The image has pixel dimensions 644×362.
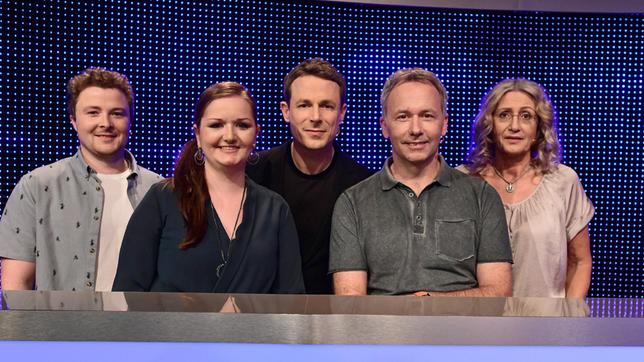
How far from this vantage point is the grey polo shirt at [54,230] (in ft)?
9.95

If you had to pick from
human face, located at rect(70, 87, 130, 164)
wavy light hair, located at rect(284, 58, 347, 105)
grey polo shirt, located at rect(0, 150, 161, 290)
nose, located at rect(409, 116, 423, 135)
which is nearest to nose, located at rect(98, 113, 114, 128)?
A: human face, located at rect(70, 87, 130, 164)

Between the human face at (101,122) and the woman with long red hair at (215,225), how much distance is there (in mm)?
420

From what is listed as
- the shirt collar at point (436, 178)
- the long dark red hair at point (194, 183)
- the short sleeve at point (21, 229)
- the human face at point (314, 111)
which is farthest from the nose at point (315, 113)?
the short sleeve at point (21, 229)

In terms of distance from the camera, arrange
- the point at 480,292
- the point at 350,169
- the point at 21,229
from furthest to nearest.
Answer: the point at 350,169 < the point at 21,229 < the point at 480,292

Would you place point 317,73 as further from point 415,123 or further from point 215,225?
point 215,225

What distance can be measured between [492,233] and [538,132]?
90 centimetres

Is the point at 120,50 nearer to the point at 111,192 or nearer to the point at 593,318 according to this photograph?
the point at 111,192

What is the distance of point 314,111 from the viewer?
3240 mm

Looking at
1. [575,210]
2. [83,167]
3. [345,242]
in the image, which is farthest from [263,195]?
[575,210]

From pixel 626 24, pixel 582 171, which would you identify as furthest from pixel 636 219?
pixel 626 24

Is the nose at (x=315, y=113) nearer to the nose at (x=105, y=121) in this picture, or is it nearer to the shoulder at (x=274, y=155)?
the shoulder at (x=274, y=155)

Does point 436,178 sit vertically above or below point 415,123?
below

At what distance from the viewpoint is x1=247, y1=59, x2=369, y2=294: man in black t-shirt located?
3.25m

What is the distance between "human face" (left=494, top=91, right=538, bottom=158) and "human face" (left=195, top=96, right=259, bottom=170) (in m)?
1.22
